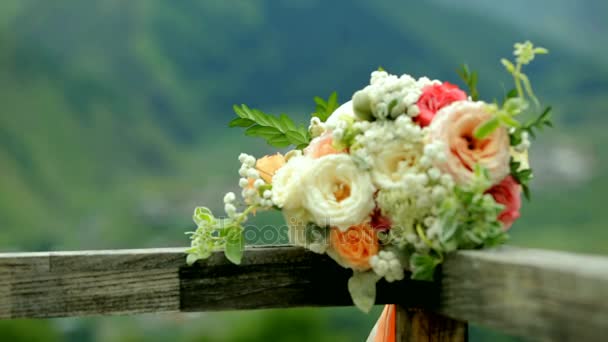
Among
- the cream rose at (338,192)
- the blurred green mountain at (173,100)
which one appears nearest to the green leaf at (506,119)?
the cream rose at (338,192)

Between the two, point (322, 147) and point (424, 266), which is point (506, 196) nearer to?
point (424, 266)

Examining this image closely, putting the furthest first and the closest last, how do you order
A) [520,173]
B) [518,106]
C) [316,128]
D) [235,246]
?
[316,128], [235,246], [520,173], [518,106]

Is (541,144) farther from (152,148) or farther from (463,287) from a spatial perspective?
(463,287)

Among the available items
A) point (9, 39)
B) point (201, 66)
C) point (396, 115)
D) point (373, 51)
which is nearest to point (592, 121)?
point (373, 51)

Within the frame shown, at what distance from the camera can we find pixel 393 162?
Answer: 1454 millimetres

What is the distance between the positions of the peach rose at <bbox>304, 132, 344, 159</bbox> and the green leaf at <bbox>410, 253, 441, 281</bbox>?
26 centimetres

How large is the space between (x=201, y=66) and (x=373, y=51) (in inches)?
490

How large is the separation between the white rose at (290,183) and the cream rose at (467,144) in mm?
249

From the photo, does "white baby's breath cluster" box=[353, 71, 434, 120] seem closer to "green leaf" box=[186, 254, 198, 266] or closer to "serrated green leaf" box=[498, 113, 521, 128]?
"serrated green leaf" box=[498, 113, 521, 128]

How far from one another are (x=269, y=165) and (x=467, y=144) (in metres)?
0.41

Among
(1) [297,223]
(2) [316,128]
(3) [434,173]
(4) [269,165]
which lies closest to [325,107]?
(2) [316,128]

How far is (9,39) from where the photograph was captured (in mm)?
55156

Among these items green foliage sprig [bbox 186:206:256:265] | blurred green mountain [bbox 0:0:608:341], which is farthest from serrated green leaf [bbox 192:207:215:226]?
blurred green mountain [bbox 0:0:608:341]

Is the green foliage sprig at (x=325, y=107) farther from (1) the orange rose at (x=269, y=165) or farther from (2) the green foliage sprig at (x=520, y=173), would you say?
(2) the green foliage sprig at (x=520, y=173)
